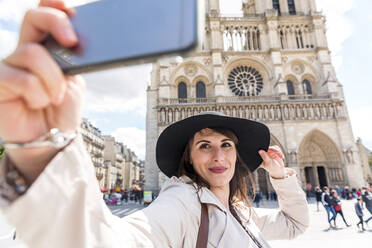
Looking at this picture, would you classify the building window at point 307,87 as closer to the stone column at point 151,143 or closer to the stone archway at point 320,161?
the stone archway at point 320,161

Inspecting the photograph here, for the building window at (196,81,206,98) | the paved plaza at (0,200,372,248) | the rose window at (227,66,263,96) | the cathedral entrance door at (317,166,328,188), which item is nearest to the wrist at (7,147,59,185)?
the paved plaza at (0,200,372,248)

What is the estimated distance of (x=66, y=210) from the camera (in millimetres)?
410

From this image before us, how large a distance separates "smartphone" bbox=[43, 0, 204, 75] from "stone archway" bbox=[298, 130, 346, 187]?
55.0ft

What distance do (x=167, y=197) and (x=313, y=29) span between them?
70.3ft

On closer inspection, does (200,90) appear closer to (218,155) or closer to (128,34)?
(218,155)

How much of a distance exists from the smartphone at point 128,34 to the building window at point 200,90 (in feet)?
55.3

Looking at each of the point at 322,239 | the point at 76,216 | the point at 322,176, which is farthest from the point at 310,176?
the point at 76,216

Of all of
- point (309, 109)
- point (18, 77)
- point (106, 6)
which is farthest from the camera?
point (309, 109)

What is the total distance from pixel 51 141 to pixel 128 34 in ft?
0.86

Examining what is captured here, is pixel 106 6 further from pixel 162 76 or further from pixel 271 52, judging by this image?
pixel 271 52

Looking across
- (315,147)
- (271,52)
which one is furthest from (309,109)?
(271,52)

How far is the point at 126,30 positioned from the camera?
47cm

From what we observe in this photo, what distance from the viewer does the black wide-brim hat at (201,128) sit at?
1.34 m

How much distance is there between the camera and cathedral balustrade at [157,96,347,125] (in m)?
15.5
